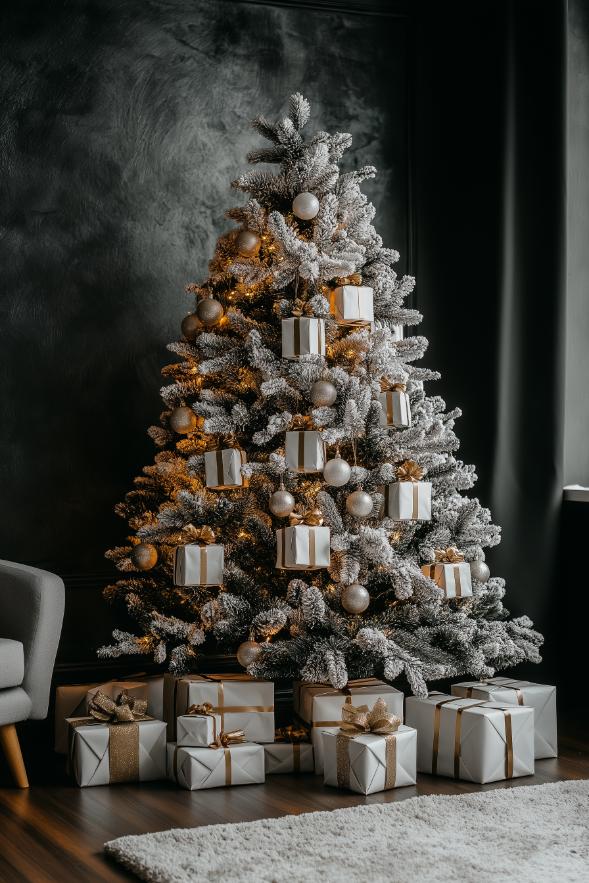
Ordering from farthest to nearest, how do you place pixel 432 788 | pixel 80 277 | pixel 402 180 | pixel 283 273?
1. pixel 402 180
2. pixel 80 277
3. pixel 283 273
4. pixel 432 788

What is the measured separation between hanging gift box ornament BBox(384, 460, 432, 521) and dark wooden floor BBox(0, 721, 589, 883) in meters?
0.81

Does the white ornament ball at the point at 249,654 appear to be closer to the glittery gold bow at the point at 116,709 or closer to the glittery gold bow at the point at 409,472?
the glittery gold bow at the point at 116,709

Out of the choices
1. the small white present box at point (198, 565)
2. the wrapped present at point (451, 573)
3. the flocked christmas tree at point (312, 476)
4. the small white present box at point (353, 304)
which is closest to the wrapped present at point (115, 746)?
the flocked christmas tree at point (312, 476)

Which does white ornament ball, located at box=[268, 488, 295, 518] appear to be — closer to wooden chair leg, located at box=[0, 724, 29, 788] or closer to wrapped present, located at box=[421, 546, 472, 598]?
wrapped present, located at box=[421, 546, 472, 598]

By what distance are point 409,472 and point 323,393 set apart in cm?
39

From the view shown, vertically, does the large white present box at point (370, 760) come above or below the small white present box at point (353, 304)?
below

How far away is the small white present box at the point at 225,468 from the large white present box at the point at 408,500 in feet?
1.58

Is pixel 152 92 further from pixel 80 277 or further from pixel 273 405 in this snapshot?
pixel 273 405

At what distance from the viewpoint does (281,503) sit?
3.36 meters

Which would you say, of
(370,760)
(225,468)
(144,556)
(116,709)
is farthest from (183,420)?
(370,760)

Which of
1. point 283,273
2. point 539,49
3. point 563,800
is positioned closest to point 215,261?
point 283,273

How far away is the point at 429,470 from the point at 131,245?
1.56 m

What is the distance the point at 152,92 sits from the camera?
4.32 meters

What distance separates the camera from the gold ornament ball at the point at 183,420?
12.1 feet
